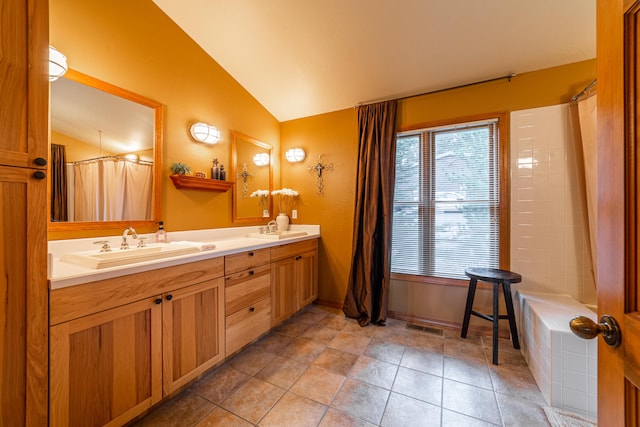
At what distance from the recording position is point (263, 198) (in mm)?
3057

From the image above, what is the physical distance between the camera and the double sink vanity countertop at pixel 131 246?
3.69 feet

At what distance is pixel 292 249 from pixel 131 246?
135 centimetres

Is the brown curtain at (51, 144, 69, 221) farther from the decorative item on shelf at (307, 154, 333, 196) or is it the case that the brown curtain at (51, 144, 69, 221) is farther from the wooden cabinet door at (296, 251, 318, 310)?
the decorative item on shelf at (307, 154, 333, 196)

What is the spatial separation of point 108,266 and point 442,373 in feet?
7.34

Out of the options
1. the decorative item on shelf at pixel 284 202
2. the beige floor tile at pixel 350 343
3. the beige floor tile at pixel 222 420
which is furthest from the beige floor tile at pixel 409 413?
the decorative item on shelf at pixel 284 202

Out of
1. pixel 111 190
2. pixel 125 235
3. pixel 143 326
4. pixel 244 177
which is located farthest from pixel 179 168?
pixel 143 326

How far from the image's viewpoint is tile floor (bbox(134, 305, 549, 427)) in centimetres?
144

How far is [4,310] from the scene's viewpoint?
93cm

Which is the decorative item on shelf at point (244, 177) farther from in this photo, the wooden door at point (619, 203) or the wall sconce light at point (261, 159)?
the wooden door at point (619, 203)

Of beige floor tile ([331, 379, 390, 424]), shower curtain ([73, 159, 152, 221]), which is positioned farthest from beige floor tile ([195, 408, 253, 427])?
shower curtain ([73, 159, 152, 221])

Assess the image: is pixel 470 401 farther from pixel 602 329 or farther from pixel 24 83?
pixel 24 83

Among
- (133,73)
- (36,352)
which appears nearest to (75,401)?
(36,352)

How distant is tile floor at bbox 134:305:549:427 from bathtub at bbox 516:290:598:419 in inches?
4.6

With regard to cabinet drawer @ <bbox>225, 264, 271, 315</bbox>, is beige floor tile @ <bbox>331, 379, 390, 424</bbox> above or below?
below
